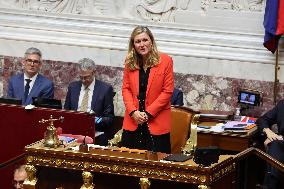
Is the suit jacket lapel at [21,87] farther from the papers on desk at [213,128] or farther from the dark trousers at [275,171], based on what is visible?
the dark trousers at [275,171]

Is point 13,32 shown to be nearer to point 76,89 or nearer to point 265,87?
point 76,89

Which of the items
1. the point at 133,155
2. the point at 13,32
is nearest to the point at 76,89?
the point at 13,32

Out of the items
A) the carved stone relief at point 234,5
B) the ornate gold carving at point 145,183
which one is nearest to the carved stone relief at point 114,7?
the carved stone relief at point 234,5

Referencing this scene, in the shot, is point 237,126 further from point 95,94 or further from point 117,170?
point 117,170

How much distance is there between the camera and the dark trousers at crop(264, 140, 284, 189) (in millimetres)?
7969

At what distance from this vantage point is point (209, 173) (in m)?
6.17

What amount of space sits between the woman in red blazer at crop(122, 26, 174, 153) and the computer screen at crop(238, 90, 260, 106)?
1.81 m

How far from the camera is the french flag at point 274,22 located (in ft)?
30.4

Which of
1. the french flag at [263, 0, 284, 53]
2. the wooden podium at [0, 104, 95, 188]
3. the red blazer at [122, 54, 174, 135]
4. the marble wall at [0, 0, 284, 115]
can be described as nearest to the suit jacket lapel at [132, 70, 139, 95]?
the red blazer at [122, 54, 174, 135]

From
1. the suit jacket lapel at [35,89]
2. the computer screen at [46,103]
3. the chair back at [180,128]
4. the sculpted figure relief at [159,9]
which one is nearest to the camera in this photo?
Result: the chair back at [180,128]

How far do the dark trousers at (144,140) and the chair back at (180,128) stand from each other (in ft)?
0.95

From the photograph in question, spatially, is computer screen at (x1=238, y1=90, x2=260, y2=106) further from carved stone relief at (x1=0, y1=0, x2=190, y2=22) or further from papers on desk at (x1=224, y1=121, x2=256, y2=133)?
carved stone relief at (x1=0, y1=0, x2=190, y2=22)

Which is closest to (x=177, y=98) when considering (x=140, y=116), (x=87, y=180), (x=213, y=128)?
(x=213, y=128)

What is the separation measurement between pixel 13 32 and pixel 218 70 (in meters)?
2.74
